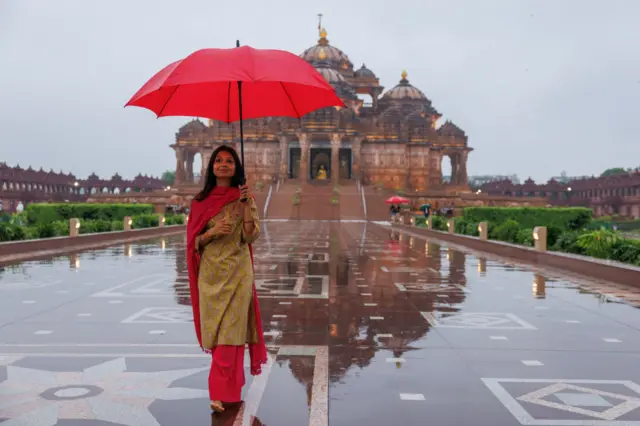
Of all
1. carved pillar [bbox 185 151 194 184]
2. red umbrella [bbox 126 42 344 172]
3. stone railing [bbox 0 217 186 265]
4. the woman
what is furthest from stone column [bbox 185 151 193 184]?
the woman

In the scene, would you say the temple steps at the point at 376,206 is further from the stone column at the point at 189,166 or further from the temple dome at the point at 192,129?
the stone column at the point at 189,166

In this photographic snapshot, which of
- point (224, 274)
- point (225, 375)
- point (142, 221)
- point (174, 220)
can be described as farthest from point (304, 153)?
point (225, 375)

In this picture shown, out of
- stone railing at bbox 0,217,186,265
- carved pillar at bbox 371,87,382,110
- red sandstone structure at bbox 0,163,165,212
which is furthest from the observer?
carved pillar at bbox 371,87,382,110

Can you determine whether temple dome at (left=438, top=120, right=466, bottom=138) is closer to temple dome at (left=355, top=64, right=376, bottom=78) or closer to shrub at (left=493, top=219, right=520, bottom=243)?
temple dome at (left=355, top=64, right=376, bottom=78)

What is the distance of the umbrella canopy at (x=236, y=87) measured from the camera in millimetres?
5812

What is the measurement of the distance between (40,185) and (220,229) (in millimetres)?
80423

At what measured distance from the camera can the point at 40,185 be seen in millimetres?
79125

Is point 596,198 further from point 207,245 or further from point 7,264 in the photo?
point 207,245

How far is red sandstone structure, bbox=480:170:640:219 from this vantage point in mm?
78600

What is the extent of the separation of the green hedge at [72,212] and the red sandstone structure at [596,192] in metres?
55.9

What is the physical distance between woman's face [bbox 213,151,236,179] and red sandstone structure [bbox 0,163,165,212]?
68973mm

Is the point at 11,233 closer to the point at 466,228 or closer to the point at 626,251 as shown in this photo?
the point at 626,251

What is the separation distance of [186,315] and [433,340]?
12.7 ft

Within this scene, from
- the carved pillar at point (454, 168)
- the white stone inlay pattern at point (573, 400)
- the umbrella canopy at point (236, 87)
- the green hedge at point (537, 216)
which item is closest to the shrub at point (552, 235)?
the green hedge at point (537, 216)
